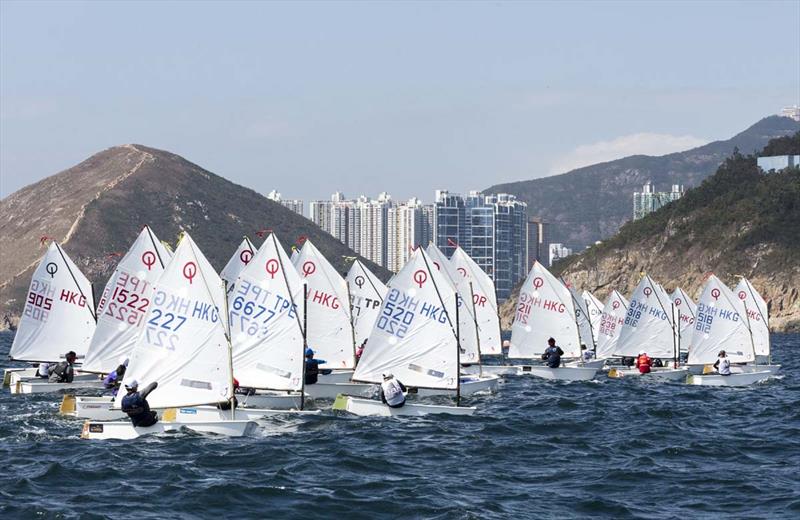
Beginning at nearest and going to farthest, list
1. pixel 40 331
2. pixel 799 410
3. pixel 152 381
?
pixel 152 381 < pixel 799 410 < pixel 40 331

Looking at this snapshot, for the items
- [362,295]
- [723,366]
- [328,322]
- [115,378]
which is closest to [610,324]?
[723,366]

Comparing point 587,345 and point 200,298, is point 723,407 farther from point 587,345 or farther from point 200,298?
point 587,345

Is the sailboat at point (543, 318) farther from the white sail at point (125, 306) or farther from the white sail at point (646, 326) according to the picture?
the white sail at point (125, 306)

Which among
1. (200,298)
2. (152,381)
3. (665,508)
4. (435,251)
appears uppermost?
(435,251)

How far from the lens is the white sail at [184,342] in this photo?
34.9 meters

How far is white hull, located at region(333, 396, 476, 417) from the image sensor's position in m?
39.5

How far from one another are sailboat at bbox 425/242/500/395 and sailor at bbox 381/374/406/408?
4.96 m

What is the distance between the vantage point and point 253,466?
30219mm

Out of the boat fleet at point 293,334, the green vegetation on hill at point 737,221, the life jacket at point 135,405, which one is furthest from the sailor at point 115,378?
the green vegetation on hill at point 737,221

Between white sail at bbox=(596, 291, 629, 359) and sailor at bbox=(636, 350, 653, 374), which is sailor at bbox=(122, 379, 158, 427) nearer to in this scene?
sailor at bbox=(636, 350, 653, 374)

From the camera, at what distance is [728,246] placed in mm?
176875

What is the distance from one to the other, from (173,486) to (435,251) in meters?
38.7

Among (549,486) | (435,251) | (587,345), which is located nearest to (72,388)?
(435,251)

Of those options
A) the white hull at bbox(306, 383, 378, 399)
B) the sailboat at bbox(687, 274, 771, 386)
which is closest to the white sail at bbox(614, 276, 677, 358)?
the sailboat at bbox(687, 274, 771, 386)
